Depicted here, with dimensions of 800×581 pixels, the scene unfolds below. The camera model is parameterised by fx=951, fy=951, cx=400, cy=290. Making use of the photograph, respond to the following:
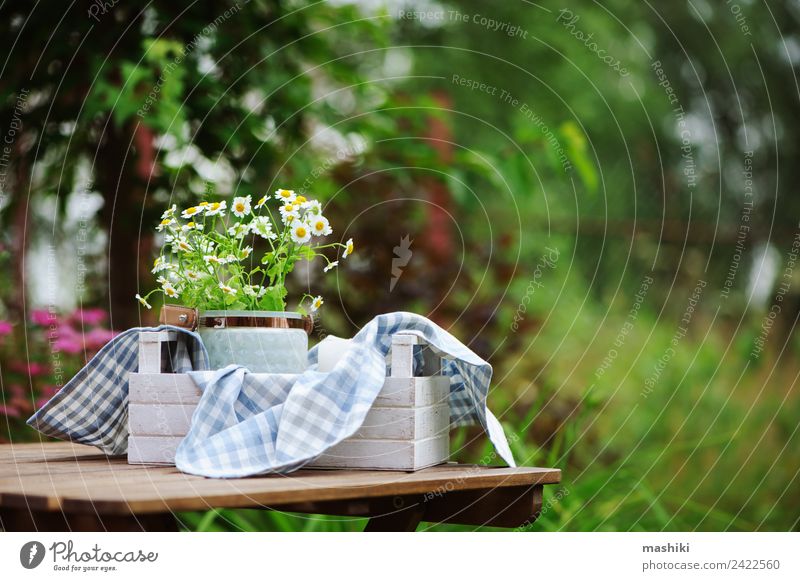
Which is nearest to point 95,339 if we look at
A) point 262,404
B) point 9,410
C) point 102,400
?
point 9,410

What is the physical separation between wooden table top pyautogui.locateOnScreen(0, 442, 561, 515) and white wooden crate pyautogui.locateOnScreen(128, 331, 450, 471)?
4 cm

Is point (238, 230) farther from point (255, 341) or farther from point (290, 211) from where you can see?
point (255, 341)

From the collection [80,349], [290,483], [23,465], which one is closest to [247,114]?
[80,349]

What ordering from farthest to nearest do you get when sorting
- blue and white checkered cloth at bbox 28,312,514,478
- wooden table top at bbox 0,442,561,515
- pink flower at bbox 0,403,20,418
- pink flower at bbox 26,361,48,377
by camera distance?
pink flower at bbox 26,361,48,377
pink flower at bbox 0,403,20,418
blue and white checkered cloth at bbox 28,312,514,478
wooden table top at bbox 0,442,561,515

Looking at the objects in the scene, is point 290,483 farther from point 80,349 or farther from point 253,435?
point 80,349

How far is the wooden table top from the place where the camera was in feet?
4.74

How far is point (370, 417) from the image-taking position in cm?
186

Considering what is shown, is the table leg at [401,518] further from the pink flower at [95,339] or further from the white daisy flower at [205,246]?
the pink flower at [95,339]

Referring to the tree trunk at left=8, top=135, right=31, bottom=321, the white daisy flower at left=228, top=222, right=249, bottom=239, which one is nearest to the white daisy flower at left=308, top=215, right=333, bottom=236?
the white daisy flower at left=228, top=222, right=249, bottom=239

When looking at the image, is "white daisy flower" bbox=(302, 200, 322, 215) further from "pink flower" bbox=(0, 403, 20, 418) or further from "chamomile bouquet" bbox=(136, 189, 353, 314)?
"pink flower" bbox=(0, 403, 20, 418)

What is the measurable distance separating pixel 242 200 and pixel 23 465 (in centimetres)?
71

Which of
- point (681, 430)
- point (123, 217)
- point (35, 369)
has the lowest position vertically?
point (681, 430)

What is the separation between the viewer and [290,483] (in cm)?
162

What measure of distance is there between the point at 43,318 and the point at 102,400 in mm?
1473
